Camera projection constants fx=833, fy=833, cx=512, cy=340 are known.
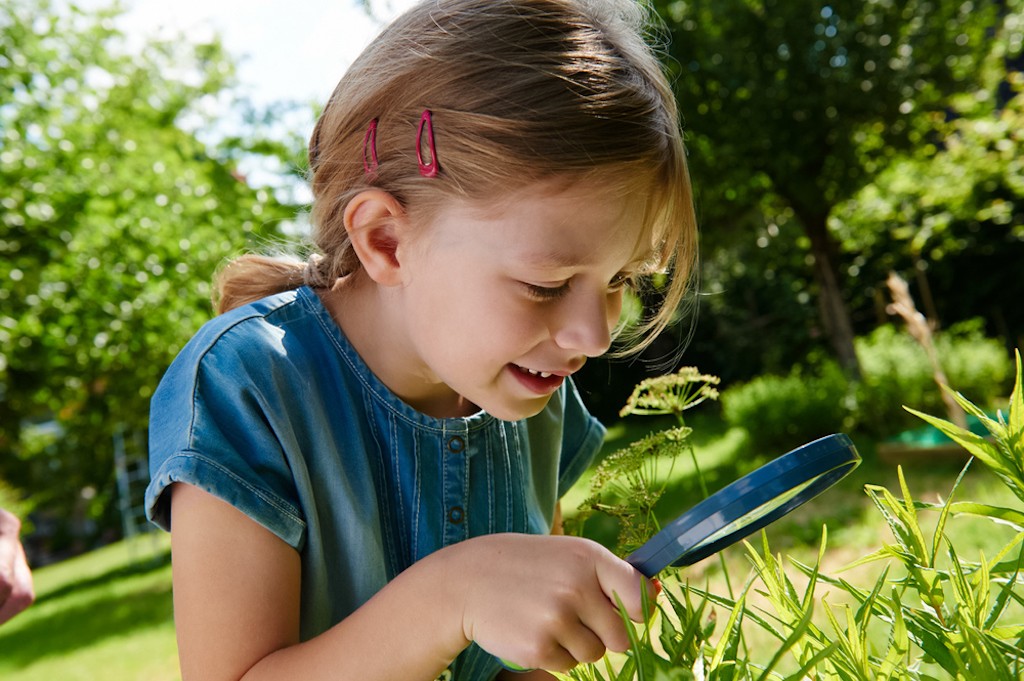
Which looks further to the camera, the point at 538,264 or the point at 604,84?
the point at 604,84

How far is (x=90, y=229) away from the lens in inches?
259

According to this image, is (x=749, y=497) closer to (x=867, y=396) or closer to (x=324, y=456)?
(x=324, y=456)

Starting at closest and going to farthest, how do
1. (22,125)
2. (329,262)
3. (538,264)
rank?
(538,264) → (329,262) → (22,125)

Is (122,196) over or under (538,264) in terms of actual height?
under

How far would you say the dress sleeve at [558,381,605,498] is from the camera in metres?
1.63

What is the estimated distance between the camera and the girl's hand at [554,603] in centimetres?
69

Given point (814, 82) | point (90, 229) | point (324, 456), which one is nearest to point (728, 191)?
point (814, 82)

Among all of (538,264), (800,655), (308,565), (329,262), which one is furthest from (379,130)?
(800,655)

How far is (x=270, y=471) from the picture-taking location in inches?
39.7

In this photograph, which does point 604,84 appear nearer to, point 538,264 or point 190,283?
point 538,264

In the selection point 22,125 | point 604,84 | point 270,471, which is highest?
point 604,84

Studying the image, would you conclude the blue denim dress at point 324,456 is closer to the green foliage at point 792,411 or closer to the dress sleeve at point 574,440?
the dress sleeve at point 574,440

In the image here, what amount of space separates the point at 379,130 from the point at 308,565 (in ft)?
1.99

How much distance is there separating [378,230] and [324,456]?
1.08ft
